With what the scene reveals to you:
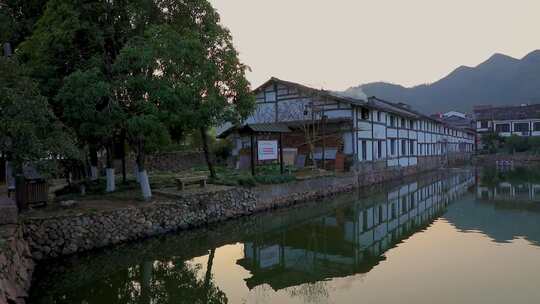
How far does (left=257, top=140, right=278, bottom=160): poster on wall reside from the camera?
20.3m

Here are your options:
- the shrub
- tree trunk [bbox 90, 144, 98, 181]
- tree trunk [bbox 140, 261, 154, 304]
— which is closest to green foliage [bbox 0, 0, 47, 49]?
tree trunk [bbox 90, 144, 98, 181]

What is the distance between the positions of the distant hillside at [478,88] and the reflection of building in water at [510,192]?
3035 inches

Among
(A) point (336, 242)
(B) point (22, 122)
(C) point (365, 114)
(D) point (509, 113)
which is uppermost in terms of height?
(D) point (509, 113)

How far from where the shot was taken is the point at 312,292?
342 inches

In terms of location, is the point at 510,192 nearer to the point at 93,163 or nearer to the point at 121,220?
the point at 121,220

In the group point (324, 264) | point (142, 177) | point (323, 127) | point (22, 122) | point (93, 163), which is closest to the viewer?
point (22, 122)

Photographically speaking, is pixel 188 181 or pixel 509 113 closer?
pixel 188 181

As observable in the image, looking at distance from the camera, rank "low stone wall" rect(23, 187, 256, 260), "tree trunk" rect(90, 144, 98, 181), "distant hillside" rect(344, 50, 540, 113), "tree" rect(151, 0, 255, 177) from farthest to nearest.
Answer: "distant hillside" rect(344, 50, 540, 113) → "tree trunk" rect(90, 144, 98, 181) → "tree" rect(151, 0, 255, 177) → "low stone wall" rect(23, 187, 256, 260)

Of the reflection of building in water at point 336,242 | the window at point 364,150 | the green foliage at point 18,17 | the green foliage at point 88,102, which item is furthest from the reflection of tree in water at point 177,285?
the window at point 364,150

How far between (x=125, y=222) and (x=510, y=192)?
2161cm

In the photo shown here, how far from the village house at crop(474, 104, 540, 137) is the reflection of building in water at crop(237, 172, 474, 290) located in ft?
141

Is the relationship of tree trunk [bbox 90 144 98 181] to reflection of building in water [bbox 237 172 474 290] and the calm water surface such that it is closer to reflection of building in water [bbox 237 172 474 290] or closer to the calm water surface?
the calm water surface

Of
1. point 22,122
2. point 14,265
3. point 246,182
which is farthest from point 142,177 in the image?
point 14,265

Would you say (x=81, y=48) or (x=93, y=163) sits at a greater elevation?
(x=81, y=48)
